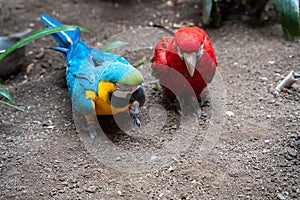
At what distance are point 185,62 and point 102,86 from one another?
610 millimetres

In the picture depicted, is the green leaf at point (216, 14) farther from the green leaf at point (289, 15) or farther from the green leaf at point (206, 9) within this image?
the green leaf at point (289, 15)

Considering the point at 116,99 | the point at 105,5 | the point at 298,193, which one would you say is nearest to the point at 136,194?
the point at 116,99

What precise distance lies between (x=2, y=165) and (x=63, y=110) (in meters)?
0.72

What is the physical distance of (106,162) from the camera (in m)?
2.73

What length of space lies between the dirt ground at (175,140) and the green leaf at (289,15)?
218mm

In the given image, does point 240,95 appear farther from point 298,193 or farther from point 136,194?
point 136,194

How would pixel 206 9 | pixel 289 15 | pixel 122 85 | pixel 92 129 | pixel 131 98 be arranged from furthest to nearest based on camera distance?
pixel 206 9
pixel 289 15
pixel 92 129
pixel 131 98
pixel 122 85

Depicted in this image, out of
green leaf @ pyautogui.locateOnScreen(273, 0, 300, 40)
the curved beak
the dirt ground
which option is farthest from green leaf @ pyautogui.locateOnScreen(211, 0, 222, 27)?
the curved beak

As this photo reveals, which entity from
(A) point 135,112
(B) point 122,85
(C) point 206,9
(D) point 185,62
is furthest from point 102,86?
(C) point 206,9

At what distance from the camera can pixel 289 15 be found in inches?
139

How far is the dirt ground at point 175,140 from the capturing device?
8.18 feet

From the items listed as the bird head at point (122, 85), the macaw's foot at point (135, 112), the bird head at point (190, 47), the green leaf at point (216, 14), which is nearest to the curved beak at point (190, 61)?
the bird head at point (190, 47)

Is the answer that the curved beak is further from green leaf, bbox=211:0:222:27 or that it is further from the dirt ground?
green leaf, bbox=211:0:222:27

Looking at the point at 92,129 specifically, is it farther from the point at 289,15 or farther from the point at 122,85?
the point at 289,15
